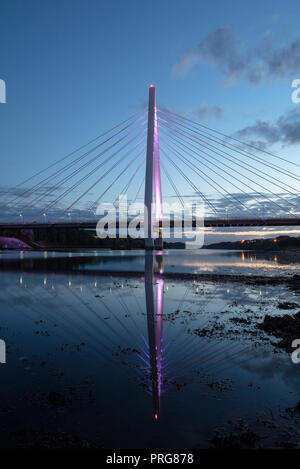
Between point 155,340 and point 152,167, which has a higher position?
point 152,167

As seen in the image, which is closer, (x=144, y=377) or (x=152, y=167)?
(x=144, y=377)

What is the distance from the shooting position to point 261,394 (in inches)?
284

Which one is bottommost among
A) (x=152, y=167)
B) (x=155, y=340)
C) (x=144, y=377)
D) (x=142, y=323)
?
(x=142, y=323)

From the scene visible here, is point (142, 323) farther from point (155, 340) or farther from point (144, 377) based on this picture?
point (144, 377)

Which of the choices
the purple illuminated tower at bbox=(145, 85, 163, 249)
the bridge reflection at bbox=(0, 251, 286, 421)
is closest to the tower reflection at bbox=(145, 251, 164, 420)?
the bridge reflection at bbox=(0, 251, 286, 421)

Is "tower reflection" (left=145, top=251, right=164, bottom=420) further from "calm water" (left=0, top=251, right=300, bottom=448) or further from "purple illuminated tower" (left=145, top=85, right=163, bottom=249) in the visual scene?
"purple illuminated tower" (left=145, top=85, right=163, bottom=249)

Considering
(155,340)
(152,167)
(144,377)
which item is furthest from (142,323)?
(152,167)

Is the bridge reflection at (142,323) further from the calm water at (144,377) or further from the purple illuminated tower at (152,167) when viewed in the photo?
the purple illuminated tower at (152,167)

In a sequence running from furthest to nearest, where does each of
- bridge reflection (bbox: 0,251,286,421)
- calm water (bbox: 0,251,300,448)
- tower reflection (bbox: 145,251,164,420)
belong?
→ 1. bridge reflection (bbox: 0,251,286,421)
2. tower reflection (bbox: 145,251,164,420)
3. calm water (bbox: 0,251,300,448)

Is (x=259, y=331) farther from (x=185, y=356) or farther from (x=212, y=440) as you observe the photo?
(x=212, y=440)

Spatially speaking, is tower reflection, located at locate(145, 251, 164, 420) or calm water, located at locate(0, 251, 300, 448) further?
tower reflection, located at locate(145, 251, 164, 420)
